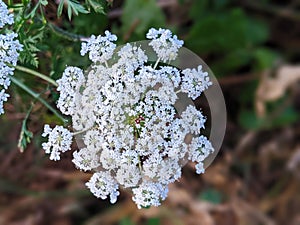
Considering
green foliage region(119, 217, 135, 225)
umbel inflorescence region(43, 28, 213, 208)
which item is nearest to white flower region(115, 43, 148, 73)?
umbel inflorescence region(43, 28, 213, 208)

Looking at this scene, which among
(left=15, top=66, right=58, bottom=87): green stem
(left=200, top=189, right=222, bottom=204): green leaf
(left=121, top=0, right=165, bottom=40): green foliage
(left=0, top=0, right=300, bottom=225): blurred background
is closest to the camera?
(left=15, top=66, right=58, bottom=87): green stem

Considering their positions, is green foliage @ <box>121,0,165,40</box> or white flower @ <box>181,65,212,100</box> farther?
green foliage @ <box>121,0,165,40</box>

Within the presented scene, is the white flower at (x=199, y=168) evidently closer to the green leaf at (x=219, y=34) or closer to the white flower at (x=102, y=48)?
the white flower at (x=102, y=48)

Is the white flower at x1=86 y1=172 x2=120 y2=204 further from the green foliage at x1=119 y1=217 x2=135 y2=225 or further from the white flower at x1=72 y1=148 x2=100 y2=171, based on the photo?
the green foliage at x1=119 y1=217 x2=135 y2=225

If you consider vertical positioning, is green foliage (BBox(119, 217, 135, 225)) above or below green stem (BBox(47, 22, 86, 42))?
below

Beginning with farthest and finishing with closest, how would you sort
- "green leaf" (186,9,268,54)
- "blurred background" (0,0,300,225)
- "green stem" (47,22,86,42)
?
"blurred background" (0,0,300,225), "green leaf" (186,9,268,54), "green stem" (47,22,86,42)

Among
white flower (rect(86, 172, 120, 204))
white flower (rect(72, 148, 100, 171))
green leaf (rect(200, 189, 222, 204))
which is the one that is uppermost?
white flower (rect(72, 148, 100, 171))
